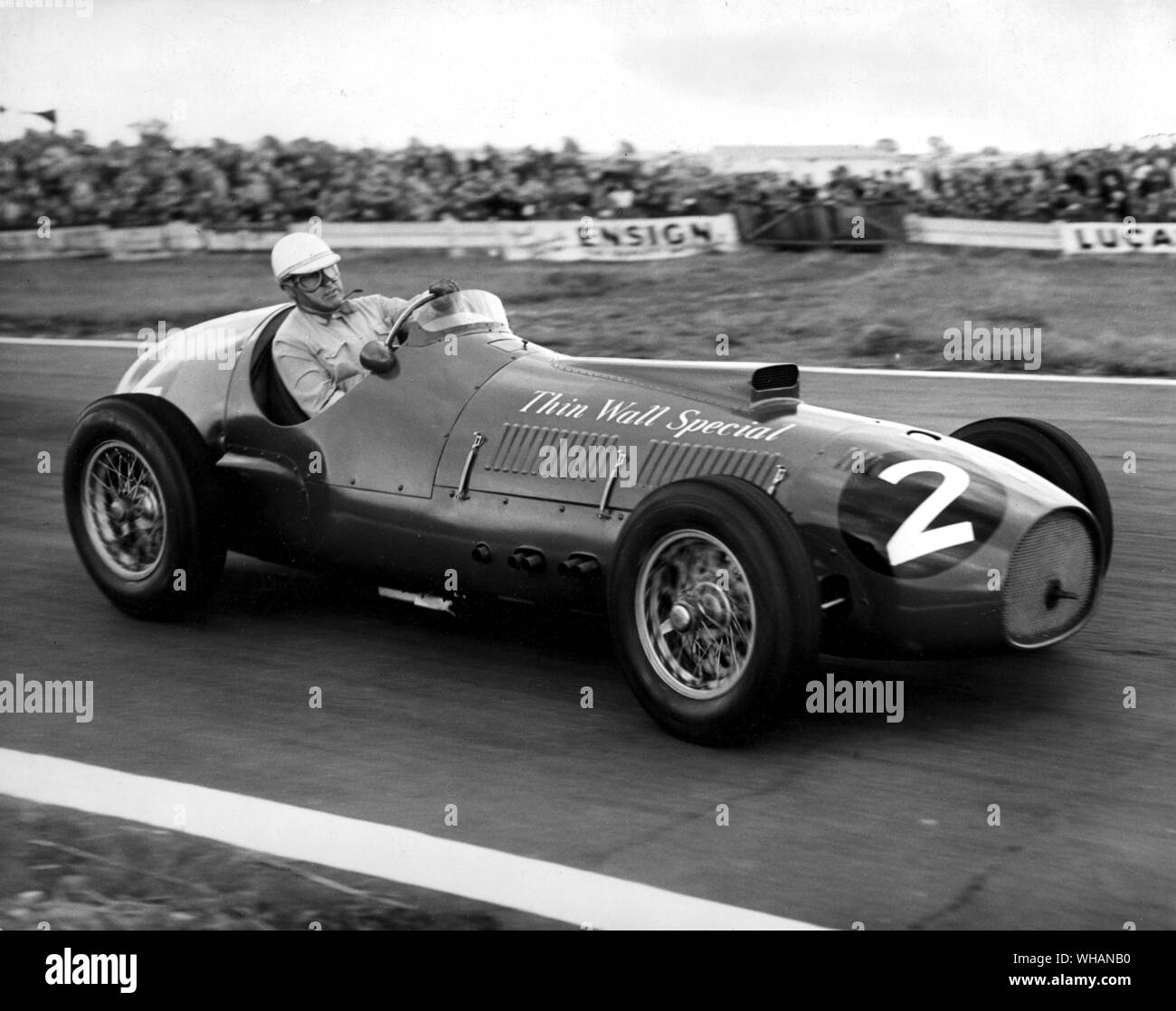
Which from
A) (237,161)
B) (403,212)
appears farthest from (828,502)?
(237,161)

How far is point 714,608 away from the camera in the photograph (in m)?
4.88

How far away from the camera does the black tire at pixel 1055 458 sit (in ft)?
18.9

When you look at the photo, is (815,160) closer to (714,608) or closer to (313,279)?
(313,279)

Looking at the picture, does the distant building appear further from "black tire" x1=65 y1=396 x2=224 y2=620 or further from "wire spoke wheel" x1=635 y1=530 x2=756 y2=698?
"wire spoke wheel" x1=635 y1=530 x2=756 y2=698

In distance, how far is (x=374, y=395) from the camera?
6.03m

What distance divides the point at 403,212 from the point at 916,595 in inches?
523

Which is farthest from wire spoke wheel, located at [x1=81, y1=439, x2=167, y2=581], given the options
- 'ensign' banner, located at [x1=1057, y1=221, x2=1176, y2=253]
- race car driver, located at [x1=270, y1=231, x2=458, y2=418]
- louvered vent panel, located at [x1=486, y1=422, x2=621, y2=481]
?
'ensign' banner, located at [x1=1057, y1=221, x2=1176, y2=253]

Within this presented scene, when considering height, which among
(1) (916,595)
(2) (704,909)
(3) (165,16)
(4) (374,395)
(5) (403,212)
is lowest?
(2) (704,909)

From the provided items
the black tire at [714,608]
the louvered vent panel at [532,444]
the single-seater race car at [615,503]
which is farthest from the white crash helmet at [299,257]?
the black tire at [714,608]

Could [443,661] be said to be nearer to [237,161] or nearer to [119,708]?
[119,708]

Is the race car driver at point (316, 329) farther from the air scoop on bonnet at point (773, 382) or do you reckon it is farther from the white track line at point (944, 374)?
the white track line at point (944, 374)

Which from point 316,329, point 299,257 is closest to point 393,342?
point 316,329

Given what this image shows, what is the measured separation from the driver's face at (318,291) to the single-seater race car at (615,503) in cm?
15

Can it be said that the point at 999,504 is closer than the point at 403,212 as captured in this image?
Yes
